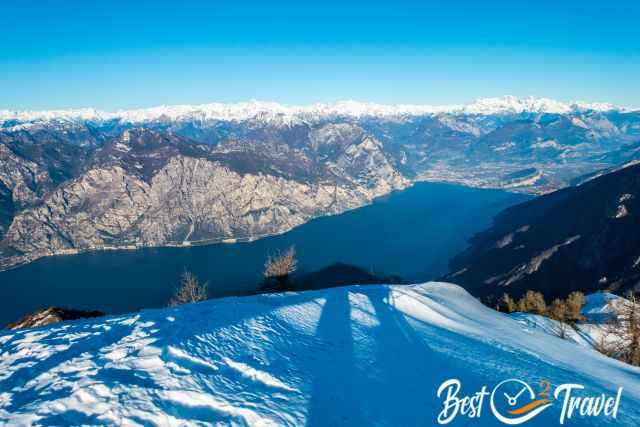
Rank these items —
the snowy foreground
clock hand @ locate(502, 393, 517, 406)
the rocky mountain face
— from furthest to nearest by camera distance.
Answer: the rocky mountain face < clock hand @ locate(502, 393, 517, 406) < the snowy foreground

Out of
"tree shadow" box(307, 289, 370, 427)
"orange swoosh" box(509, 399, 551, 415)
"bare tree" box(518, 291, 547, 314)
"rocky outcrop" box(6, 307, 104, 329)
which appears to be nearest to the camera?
"tree shadow" box(307, 289, 370, 427)

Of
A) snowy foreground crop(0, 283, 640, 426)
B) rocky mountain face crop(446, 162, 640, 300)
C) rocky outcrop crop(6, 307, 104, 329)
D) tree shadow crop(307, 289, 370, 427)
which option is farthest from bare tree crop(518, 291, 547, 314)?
rocky mountain face crop(446, 162, 640, 300)

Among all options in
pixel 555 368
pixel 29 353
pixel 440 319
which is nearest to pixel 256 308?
pixel 29 353

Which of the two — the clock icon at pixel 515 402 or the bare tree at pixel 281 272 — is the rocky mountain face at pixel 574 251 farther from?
the clock icon at pixel 515 402

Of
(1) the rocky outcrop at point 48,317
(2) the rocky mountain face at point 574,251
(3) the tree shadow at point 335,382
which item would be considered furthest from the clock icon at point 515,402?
(2) the rocky mountain face at point 574,251

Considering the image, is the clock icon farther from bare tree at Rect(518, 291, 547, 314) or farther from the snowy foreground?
bare tree at Rect(518, 291, 547, 314)

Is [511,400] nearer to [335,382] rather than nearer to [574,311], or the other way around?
[335,382]

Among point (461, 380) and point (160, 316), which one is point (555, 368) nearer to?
point (461, 380)
